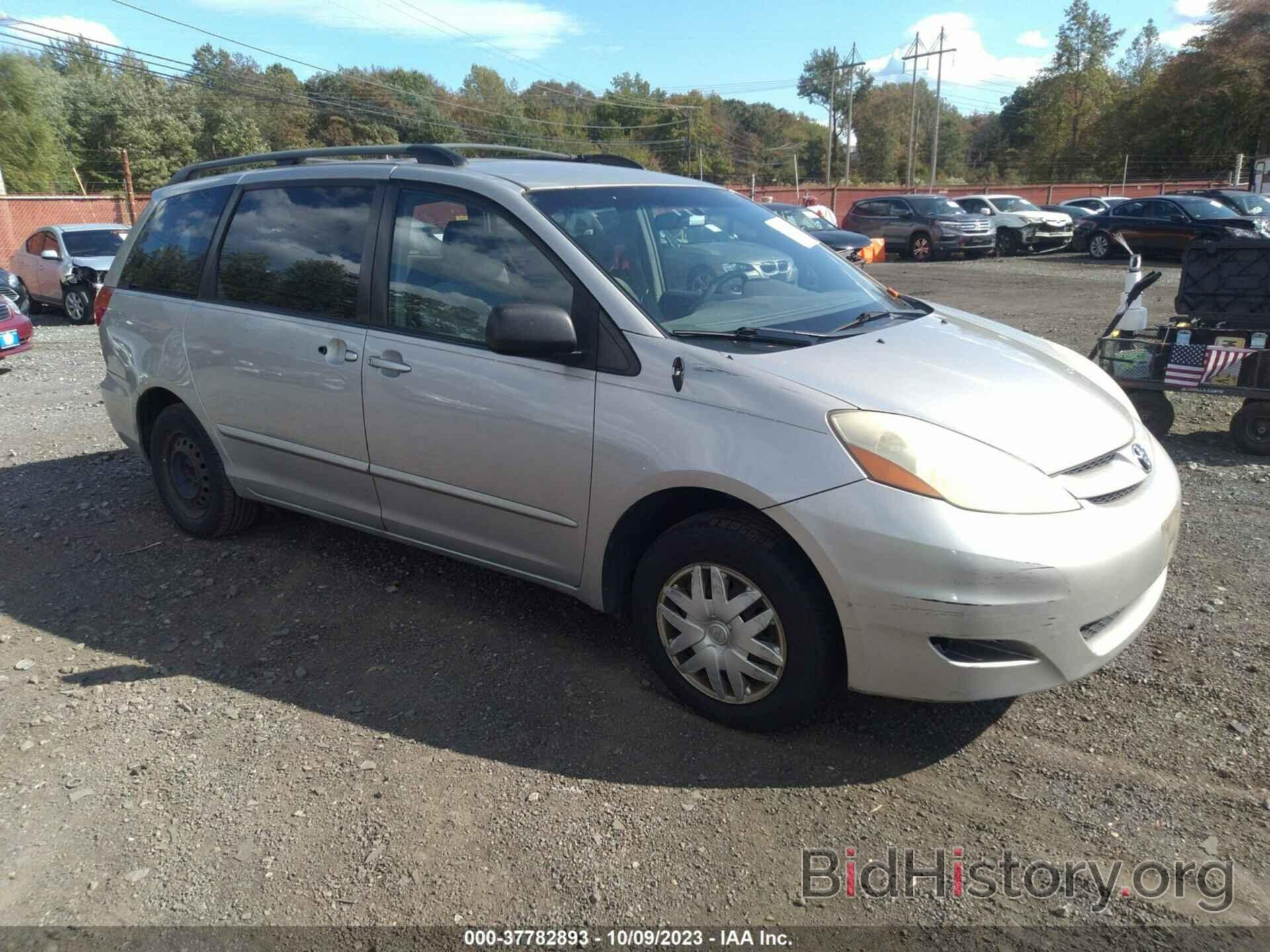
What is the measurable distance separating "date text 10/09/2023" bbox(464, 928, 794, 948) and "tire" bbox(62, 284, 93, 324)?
15758 millimetres

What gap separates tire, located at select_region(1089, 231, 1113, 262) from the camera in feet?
75.5

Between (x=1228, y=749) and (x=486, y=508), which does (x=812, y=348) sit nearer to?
(x=486, y=508)

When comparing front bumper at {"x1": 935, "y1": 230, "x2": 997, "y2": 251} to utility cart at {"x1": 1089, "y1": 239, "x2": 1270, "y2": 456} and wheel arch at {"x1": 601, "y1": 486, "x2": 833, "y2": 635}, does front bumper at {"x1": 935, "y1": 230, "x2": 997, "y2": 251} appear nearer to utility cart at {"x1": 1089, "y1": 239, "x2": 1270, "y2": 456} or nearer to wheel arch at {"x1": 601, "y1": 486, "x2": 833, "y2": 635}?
utility cart at {"x1": 1089, "y1": 239, "x2": 1270, "y2": 456}

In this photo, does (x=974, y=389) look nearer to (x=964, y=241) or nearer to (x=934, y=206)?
(x=964, y=241)

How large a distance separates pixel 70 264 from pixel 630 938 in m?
16.2

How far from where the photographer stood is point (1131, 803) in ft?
9.14

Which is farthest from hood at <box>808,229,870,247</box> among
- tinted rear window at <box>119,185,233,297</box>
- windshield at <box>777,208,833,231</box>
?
tinted rear window at <box>119,185,233,297</box>

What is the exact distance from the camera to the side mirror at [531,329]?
124 inches

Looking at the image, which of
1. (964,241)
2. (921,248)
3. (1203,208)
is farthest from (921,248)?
(1203,208)

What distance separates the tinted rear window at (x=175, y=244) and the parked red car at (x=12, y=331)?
7.46m

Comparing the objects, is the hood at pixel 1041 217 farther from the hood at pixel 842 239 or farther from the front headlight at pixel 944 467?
the front headlight at pixel 944 467

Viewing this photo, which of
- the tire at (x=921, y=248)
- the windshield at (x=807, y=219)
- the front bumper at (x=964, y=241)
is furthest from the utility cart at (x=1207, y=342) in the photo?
the tire at (x=921, y=248)

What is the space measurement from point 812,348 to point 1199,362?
4.65 meters

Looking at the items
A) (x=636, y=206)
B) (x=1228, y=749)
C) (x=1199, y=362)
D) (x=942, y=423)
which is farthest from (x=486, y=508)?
(x=1199, y=362)
